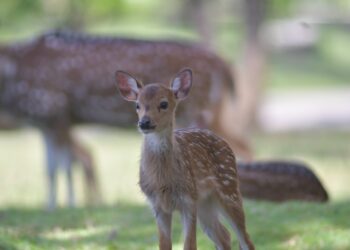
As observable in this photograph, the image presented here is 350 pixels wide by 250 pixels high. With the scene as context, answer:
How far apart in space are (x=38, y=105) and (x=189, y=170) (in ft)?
20.7

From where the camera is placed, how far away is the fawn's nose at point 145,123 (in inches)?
305

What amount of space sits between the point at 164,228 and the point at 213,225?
60cm

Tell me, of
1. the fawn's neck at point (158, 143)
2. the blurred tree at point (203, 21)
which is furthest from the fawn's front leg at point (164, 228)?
the blurred tree at point (203, 21)

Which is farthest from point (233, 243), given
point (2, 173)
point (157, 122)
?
point (2, 173)

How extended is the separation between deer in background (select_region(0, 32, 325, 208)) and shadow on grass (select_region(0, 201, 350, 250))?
2.50m

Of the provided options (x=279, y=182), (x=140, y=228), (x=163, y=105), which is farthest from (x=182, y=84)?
(x=279, y=182)

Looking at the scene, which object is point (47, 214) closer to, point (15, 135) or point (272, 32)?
point (15, 135)

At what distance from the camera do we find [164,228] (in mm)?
7918

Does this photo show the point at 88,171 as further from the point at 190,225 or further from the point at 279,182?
the point at 190,225

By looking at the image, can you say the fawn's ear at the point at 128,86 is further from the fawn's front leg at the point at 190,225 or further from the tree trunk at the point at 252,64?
the tree trunk at the point at 252,64

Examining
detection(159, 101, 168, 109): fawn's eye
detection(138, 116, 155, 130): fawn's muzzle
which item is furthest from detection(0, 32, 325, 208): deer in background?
detection(138, 116, 155, 130): fawn's muzzle

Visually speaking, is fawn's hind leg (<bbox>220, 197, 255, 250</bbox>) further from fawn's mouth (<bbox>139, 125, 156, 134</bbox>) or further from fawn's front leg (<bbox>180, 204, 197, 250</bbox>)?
fawn's mouth (<bbox>139, 125, 156, 134</bbox>)

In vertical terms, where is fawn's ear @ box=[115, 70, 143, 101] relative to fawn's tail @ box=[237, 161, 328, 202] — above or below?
above

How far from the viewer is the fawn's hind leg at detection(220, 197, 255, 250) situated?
8.12 metres
